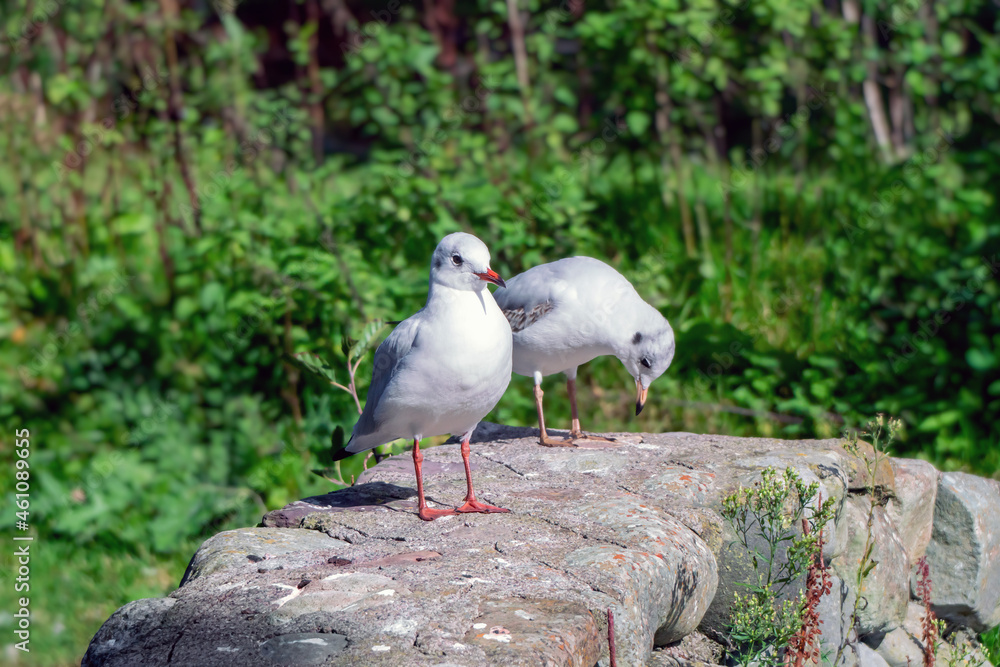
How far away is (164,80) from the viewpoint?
21.1 feet

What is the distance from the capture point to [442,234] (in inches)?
209

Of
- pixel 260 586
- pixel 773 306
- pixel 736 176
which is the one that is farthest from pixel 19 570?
pixel 736 176

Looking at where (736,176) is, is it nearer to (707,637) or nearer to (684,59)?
(684,59)

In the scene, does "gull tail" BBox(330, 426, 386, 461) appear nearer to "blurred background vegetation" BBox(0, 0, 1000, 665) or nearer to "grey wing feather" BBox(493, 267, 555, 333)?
"grey wing feather" BBox(493, 267, 555, 333)

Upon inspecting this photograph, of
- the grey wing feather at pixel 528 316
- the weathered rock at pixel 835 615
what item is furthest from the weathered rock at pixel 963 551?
the grey wing feather at pixel 528 316

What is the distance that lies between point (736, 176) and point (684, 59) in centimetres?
98

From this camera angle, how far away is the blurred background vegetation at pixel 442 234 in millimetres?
5047

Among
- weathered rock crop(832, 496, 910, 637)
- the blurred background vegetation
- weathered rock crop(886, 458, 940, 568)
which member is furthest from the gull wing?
weathered rock crop(886, 458, 940, 568)

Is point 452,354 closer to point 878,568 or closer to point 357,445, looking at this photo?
point 357,445

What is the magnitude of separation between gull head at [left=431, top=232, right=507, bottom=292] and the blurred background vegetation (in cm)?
163

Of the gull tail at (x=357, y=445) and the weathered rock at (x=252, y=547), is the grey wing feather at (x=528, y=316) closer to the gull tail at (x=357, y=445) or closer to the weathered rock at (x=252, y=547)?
the gull tail at (x=357, y=445)

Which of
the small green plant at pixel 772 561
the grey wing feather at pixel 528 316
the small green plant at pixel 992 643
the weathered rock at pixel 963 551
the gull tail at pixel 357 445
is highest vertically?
the grey wing feather at pixel 528 316

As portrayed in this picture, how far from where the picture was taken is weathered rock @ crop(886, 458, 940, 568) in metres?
3.60

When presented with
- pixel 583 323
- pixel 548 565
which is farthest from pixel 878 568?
pixel 548 565
